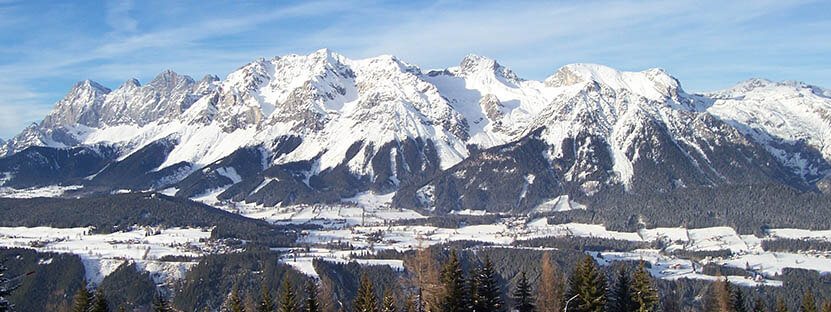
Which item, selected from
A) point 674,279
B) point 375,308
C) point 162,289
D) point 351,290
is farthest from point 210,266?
point 375,308

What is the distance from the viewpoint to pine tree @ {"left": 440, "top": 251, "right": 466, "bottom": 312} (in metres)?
73.9

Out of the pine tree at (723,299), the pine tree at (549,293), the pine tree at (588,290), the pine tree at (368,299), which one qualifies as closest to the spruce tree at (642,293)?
the pine tree at (588,290)

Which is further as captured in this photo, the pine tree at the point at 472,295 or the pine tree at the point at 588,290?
the pine tree at the point at 588,290

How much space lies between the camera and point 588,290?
3027 inches

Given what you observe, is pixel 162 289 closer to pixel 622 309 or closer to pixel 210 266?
pixel 210 266

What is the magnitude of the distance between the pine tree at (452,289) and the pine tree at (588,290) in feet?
36.4

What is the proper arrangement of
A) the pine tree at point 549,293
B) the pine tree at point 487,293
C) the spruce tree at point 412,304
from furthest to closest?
1. the pine tree at point 549,293
2. the spruce tree at point 412,304
3. the pine tree at point 487,293

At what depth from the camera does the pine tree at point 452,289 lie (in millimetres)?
73875

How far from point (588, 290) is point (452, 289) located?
42.7 feet

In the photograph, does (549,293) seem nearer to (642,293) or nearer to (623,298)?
(623,298)

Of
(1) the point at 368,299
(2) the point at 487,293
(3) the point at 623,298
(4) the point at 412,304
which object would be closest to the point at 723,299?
(3) the point at 623,298

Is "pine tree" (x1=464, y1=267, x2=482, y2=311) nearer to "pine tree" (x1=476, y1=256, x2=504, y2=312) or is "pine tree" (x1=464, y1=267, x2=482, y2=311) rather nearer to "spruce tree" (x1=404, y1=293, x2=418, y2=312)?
"pine tree" (x1=476, y1=256, x2=504, y2=312)

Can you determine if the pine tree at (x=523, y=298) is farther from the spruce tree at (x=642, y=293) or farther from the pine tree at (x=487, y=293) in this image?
the spruce tree at (x=642, y=293)

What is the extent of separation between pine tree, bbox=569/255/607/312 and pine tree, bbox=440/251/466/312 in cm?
1109
